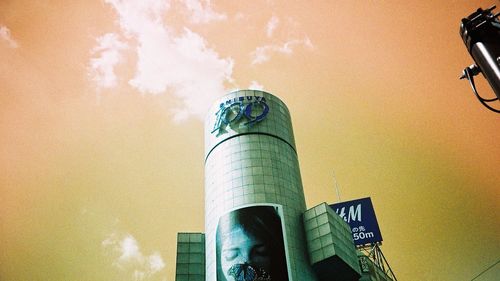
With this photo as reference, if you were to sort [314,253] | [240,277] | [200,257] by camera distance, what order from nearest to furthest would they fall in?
[240,277], [314,253], [200,257]

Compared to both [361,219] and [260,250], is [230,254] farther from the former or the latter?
[361,219]

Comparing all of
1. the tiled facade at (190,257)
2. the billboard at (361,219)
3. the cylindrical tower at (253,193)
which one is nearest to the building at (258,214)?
the cylindrical tower at (253,193)

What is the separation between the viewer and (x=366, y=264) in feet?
187

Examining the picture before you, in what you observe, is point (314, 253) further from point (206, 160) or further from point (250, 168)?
point (206, 160)

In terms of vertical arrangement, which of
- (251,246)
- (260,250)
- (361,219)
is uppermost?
(361,219)

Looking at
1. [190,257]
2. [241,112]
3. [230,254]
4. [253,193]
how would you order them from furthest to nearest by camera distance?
1. [190,257]
2. [241,112]
3. [253,193]
4. [230,254]

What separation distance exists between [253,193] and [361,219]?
97.3ft

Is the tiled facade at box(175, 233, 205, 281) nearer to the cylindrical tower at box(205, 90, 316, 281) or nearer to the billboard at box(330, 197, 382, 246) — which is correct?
the cylindrical tower at box(205, 90, 316, 281)

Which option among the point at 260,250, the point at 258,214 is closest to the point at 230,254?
the point at 260,250

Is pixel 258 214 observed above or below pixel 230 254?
above

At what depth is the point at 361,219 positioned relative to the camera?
6631cm

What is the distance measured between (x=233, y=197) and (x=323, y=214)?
33.5 ft

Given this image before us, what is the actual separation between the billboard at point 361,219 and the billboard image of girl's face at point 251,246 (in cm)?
2778

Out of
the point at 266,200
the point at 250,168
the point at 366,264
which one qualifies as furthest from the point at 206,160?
the point at 366,264
